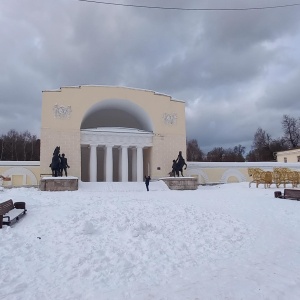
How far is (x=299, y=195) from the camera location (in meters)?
13.1

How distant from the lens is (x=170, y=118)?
28500 millimetres

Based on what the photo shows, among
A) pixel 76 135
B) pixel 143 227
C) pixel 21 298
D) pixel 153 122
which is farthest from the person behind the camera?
pixel 153 122

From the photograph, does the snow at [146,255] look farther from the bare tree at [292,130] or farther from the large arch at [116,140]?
the bare tree at [292,130]

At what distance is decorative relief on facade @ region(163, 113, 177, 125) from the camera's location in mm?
28344

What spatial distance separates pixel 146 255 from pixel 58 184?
14.2 metres

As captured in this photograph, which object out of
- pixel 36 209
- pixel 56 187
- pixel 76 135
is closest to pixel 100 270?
pixel 36 209

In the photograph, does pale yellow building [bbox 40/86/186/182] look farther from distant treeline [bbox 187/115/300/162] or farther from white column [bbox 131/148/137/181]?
distant treeline [bbox 187/115/300/162]

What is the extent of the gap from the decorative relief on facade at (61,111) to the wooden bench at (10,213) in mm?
17773

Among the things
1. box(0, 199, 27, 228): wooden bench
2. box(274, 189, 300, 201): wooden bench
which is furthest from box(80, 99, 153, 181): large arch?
box(0, 199, 27, 228): wooden bench

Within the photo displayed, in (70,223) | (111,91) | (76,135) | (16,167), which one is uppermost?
(111,91)

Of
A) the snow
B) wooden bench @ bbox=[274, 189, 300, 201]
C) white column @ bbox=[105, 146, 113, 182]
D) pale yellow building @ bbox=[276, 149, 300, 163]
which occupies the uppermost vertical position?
pale yellow building @ bbox=[276, 149, 300, 163]

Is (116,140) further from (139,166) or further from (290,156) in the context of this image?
(290,156)

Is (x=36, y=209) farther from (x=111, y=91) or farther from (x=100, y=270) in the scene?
(x=111, y=91)

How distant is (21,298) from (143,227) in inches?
148
